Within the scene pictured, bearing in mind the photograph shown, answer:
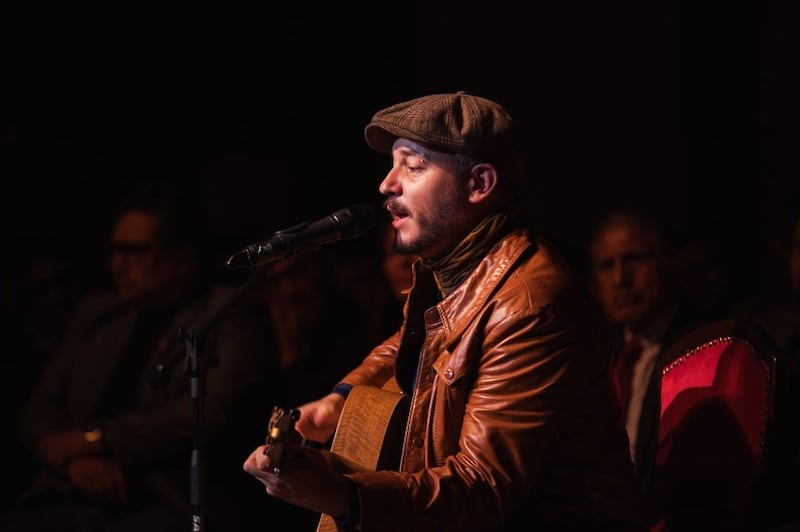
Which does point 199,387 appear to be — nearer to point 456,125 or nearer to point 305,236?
point 305,236

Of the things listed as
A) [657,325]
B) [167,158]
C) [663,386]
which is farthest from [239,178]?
[663,386]

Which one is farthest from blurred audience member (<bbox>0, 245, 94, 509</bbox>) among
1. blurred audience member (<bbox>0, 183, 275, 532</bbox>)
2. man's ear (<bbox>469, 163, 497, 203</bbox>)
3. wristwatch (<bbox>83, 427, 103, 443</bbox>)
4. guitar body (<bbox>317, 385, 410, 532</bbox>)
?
man's ear (<bbox>469, 163, 497, 203</bbox>)

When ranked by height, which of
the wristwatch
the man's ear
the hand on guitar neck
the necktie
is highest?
the man's ear

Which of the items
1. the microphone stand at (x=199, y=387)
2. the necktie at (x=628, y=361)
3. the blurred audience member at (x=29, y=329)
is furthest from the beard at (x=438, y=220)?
the blurred audience member at (x=29, y=329)

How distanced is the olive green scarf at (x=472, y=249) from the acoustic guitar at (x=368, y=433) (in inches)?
13.1

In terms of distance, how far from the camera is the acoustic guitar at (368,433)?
2.82 m

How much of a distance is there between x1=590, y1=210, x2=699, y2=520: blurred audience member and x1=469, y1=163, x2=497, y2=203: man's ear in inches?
58.1

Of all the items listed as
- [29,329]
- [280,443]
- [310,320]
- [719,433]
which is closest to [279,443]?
[280,443]

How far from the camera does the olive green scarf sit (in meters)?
2.77

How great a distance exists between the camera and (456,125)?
2730 mm

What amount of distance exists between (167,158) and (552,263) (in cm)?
509

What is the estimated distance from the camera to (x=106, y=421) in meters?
4.54

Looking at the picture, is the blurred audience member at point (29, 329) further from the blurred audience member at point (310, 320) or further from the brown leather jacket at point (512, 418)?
the brown leather jacket at point (512, 418)

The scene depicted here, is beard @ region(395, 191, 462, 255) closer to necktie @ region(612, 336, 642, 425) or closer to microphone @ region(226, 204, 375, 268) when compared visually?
microphone @ region(226, 204, 375, 268)
